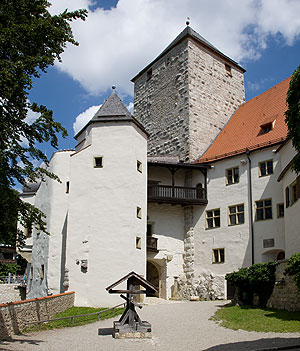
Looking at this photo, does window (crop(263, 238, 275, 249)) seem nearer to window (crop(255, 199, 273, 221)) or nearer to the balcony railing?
window (crop(255, 199, 273, 221))

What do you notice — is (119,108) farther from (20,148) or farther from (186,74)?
(20,148)

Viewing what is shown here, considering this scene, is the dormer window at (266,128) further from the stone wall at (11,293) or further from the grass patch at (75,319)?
the stone wall at (11,293)

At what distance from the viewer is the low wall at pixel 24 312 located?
43.6 feet

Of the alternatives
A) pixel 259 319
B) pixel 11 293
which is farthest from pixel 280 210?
pixel 11 293

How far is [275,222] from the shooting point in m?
22.7

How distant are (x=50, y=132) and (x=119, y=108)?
12330 mm

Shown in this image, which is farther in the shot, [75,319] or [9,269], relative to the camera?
[9,269]

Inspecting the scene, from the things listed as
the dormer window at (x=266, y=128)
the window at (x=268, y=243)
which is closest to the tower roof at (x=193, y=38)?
the dormer window at (x=266, y=128)

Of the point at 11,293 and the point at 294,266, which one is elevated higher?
the point at 294,266

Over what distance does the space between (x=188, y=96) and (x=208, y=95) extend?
2.00 meters

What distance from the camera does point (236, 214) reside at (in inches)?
981

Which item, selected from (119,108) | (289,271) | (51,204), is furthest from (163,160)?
(289,271)

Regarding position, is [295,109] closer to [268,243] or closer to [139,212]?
[268,243]

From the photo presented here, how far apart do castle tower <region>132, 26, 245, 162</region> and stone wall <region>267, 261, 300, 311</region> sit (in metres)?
12.9
